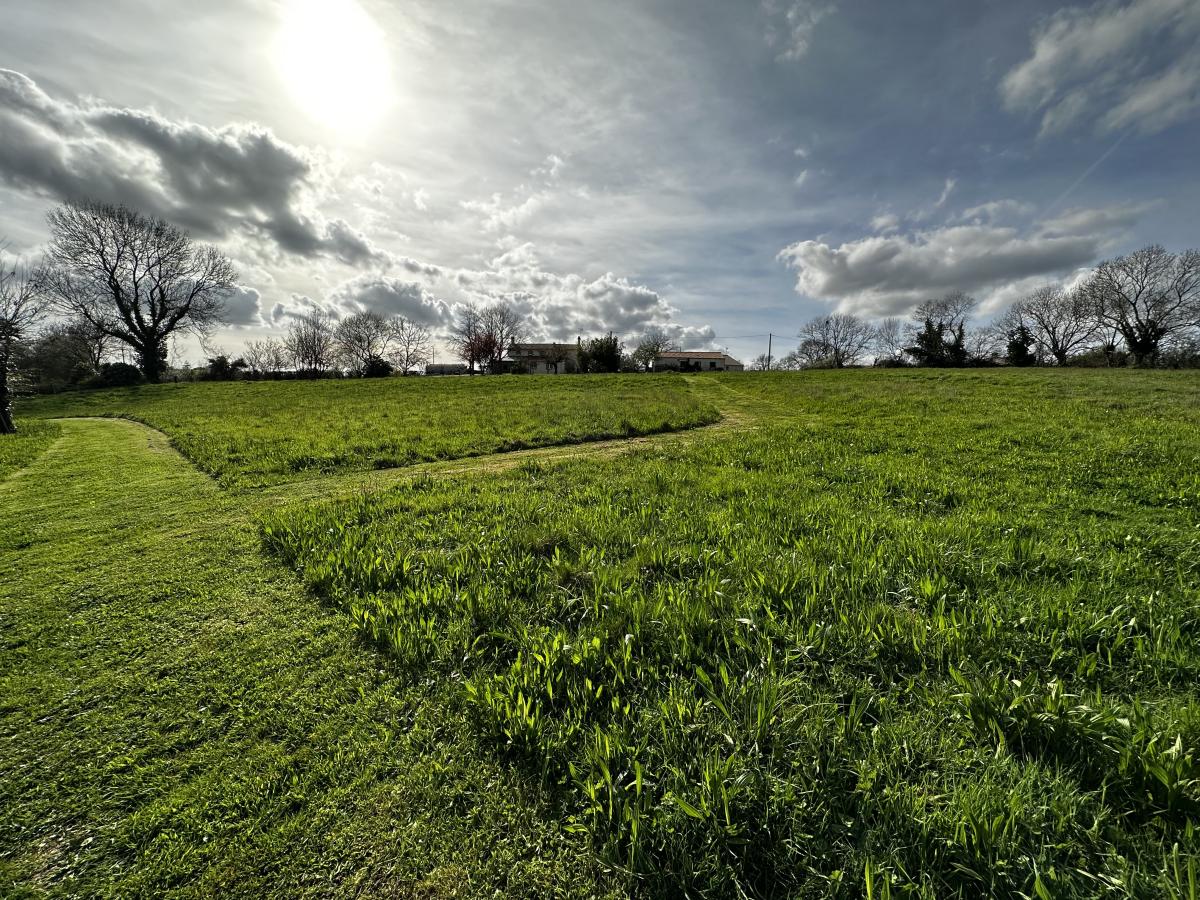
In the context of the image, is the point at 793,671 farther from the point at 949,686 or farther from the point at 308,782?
the point at 308,782

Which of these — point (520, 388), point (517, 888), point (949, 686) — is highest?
point (520, 388)

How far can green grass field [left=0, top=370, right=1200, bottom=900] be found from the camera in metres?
1.79

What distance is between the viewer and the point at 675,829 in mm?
1878

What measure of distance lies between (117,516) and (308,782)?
20.6ft

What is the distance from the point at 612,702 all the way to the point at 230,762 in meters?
1.97

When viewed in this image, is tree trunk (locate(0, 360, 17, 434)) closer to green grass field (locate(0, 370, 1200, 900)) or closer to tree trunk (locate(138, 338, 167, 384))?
green grass field (locate(0, 370, 1200, 900))

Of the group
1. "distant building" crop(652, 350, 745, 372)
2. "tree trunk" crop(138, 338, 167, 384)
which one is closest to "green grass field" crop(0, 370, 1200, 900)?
"tree trunk" crop(138, 338, 167, 384)

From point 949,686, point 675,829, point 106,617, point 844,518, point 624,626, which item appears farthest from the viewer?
point 844,518

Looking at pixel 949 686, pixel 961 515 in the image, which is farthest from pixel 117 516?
pixel 961 515

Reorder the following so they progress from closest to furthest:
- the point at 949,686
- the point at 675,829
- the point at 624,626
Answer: the point at 675,829, the point at 949,686, the point at 624,626

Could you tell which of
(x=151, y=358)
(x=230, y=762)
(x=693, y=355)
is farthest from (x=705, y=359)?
(x=230, y=762)

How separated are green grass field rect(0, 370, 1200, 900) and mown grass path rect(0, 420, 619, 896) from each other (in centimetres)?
1

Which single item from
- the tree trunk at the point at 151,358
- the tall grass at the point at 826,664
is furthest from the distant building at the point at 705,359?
the tall grass at the point at 826,664

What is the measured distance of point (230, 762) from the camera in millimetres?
2287
